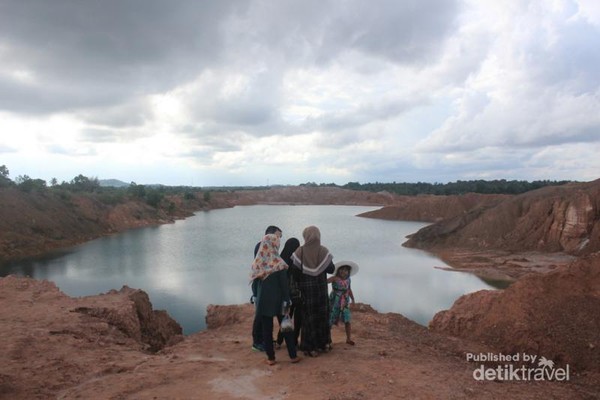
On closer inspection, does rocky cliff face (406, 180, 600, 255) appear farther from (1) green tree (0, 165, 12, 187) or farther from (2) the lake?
(1) green tree (0, 165, 12, 187)

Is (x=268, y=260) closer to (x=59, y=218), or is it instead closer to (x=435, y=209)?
(x=59, y=218)

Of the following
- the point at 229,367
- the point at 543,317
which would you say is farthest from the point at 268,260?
the point at 543,317

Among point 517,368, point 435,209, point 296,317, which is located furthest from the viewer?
point 435,209

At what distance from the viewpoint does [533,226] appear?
29.7 meters

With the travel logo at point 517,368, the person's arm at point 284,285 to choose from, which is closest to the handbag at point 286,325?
the person's arm at point 284,285

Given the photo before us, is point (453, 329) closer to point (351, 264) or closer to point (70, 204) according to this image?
point (351, 264)

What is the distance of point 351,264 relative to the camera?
561cm

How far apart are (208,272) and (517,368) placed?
1506 centimetres

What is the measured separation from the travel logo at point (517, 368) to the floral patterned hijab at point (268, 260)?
254 cm

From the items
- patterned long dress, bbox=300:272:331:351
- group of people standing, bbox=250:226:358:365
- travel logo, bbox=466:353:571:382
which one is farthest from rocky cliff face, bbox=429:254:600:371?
patterned long dress, bbox=300:272:331:351

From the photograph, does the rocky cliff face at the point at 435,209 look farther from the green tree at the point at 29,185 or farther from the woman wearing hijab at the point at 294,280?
the woman wearing hijab at the point at 294,280

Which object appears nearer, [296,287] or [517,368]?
[296,287]

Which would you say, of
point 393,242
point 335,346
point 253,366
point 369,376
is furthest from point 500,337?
point 393,242

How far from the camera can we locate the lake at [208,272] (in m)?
14.1
